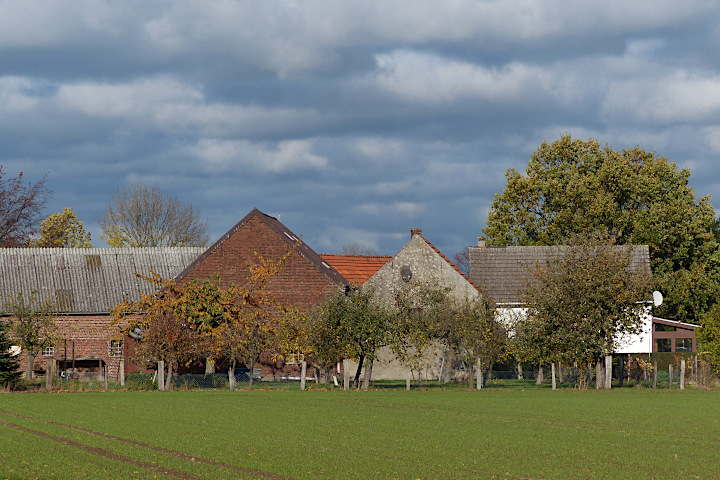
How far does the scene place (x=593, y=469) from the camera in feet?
48.5

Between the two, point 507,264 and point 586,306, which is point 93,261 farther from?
point 586,306

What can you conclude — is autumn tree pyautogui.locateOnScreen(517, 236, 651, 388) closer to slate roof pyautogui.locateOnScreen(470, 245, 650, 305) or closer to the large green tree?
slate roof pyautogui.locateOnScreen(470, 245, 650, 305)

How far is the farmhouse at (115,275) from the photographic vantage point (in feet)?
165

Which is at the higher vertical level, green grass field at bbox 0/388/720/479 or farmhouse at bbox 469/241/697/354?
farmhouse at bbox 469/241/697/354

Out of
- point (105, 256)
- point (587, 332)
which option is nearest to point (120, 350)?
point (105, 256)

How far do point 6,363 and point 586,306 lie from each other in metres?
22.9

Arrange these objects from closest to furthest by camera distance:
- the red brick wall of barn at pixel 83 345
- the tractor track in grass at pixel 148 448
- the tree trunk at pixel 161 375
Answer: the tractor track in grass at pixel 148 448, the tree trunk at pixel 161 375, the red brick wall of barn at pixel 83 345

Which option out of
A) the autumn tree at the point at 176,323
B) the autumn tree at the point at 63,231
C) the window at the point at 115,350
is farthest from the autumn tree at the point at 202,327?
the autumn tree at the point at 63,231

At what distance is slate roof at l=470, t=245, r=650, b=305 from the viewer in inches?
2308

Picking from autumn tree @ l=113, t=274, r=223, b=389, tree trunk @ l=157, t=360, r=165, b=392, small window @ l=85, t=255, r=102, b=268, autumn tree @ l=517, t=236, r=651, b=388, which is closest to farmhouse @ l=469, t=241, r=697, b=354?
autumn tree @ l=517, t=236, r=651, b=388

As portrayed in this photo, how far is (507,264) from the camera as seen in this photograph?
60219mm

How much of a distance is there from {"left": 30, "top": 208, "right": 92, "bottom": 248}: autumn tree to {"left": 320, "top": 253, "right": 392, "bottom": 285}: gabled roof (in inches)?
1338

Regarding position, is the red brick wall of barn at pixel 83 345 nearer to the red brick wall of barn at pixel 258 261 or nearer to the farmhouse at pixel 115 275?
the farmhouse at pixel 115 275

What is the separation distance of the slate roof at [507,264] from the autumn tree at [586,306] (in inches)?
635
